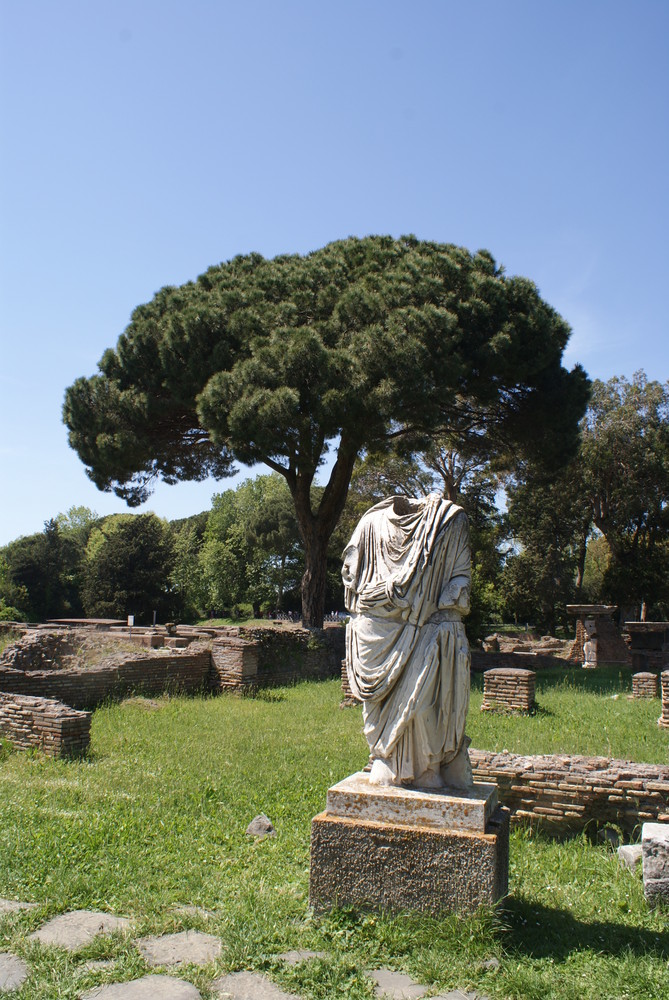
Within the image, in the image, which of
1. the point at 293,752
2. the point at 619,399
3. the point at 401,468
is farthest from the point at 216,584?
the point at 293,752

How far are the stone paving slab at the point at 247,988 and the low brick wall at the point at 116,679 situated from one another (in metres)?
7.01

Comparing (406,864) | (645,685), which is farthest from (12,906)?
(645,685)

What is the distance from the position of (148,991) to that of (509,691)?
861 centimetres

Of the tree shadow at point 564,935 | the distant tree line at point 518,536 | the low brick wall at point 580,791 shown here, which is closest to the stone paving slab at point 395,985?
the tree shadow at point 564,935

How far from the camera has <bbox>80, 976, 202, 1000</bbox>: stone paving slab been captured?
285 centimetres

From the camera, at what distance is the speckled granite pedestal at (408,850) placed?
3.23 m

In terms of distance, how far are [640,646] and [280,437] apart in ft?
37.2

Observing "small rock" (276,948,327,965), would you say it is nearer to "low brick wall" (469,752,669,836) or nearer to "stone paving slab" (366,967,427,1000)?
"stone paving slab" (366,967,427,1000)

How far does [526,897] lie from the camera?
3.90 meters

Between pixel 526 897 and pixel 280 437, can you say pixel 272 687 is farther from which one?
pixel 526 897

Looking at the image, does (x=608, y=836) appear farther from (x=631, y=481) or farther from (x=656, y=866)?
(x=631, y=481)

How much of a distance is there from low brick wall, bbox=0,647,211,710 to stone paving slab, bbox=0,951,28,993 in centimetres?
639

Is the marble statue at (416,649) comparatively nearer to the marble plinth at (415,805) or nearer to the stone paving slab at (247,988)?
the marble plinth at (415,805)

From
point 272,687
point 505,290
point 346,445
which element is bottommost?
point 272,687
